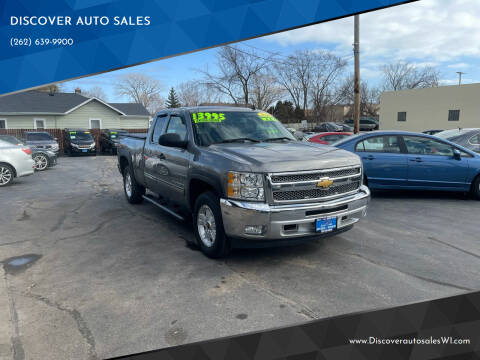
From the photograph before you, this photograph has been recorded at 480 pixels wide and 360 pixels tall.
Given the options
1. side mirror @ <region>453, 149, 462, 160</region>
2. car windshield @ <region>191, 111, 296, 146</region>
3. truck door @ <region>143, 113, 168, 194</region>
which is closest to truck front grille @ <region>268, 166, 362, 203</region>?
car windshield @ <region>191, 111, 296, 146</region>

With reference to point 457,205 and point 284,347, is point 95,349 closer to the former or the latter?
point 284,347

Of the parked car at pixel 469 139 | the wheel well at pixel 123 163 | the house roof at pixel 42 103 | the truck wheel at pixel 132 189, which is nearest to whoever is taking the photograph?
the truck wheel at pixel 132 189

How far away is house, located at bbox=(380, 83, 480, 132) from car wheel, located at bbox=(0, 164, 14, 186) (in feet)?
102

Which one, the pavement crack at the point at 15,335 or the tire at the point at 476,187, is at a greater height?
the tire at the point at 476,187

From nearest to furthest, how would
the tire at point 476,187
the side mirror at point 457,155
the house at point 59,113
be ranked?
the side mirror at point 457,155 < the tire at point 476,187 < the house at point 59,113

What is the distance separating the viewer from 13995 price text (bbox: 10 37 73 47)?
7.56 ft

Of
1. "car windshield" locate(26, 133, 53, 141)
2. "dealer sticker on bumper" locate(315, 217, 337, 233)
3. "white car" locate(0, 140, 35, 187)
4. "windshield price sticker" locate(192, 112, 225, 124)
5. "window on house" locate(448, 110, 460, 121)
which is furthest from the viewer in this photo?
"window on house" locate(448, 110, 460, 121)

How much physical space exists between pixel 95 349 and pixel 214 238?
1923mm

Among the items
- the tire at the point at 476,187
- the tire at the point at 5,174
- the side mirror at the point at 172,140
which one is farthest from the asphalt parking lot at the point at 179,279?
the tire at the point at 5,174

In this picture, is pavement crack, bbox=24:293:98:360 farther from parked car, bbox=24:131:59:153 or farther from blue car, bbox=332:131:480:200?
parked car, bbox=24:131:59:153

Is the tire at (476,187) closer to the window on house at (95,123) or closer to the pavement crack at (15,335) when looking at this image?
the pavement crack at (15,335)

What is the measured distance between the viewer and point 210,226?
4.46m

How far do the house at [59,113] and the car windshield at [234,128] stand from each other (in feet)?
90.7

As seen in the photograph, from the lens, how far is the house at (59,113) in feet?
94.8
